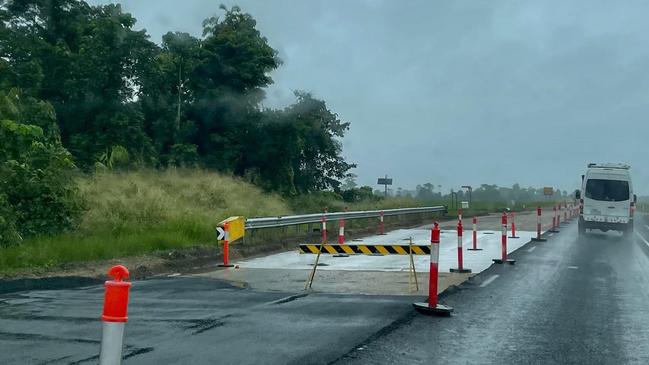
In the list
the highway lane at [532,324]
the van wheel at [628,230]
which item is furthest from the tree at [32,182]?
the van wheel at [628,230]

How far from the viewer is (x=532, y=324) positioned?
930 cm

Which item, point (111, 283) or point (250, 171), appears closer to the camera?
point (111, 283)

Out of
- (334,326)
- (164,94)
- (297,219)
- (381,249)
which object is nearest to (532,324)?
(334,326)

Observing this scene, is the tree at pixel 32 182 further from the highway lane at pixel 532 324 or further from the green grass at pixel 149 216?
the highway lane at pixel 532 324

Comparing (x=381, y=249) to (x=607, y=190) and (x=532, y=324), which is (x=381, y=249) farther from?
(x=607, y=190)

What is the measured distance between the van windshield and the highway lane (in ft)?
49.9

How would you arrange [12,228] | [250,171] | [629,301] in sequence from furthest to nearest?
1. [250,171]
2. [12,228]
3. [629,301]

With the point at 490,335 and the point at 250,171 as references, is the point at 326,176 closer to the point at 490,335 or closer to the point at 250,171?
the point at 250,171

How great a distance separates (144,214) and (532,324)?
14.1 meters

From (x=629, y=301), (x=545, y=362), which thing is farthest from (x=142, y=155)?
(x=545, y=362)

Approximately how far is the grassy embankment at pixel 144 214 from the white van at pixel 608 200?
13371 mm

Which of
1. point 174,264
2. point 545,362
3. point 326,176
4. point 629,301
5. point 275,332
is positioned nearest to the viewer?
point 545,362

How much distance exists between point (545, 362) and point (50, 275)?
389 inches

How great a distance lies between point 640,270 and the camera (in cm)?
1691
